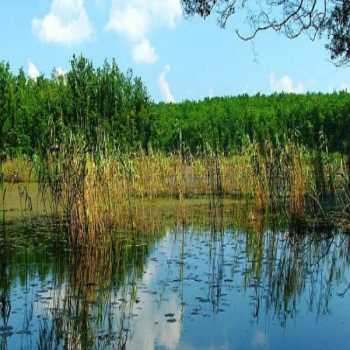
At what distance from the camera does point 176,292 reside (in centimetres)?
665

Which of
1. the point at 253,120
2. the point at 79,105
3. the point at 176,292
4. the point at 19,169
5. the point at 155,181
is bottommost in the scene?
the point at 176,292

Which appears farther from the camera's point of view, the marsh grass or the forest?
the marsh grass

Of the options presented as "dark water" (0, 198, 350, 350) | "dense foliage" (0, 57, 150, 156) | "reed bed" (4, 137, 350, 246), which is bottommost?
"dark water" (0, 198, 350, 350)

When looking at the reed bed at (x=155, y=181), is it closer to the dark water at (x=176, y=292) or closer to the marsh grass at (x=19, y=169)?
the dark water at (x=176, y=292)

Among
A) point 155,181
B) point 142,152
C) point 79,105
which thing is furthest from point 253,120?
point 142,152

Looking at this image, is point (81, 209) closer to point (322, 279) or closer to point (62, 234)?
point (62, 234)

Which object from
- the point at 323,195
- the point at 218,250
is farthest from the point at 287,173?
the point at 218,250

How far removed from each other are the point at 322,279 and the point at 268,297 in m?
1.11

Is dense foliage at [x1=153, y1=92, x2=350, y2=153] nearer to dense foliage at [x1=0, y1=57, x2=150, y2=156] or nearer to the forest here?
the forest

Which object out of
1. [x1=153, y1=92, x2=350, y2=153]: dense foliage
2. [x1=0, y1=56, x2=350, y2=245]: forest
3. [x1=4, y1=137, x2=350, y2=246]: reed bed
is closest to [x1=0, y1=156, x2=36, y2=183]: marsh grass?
[x1=0, y1=56, x2=350, y2=245]: forest

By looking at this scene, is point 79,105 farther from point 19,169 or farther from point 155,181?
point 155,181

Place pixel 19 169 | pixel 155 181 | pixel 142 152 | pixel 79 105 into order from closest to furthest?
pixel 142 152 < pixel 155 181 < pixel 19 169 < pixel 79 105

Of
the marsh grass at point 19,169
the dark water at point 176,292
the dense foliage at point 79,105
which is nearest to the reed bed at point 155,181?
the dark water at point 176,292

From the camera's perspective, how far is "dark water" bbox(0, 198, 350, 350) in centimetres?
514
